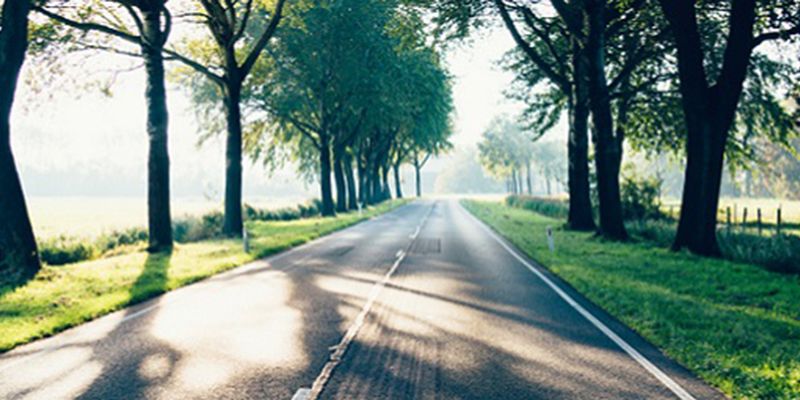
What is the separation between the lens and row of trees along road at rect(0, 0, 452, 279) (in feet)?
37.5

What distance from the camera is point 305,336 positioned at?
6637mm

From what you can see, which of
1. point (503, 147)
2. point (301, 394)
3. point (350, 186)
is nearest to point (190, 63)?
point (301, 394)

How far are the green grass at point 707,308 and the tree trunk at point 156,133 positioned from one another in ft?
36.9

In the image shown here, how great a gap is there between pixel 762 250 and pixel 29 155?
161 m

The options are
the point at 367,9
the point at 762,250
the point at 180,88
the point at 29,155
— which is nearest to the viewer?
the point at 762,250

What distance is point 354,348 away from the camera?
19.9 ft

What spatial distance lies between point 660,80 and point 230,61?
17.0m

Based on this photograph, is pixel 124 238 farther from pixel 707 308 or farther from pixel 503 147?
pixel 503 147

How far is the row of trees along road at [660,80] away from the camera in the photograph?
44.8 feet

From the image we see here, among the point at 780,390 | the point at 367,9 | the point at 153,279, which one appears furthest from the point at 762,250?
the point at 367,9

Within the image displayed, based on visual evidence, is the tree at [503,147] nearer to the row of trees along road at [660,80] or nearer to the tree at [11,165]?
the row of trees along road at [660,80]

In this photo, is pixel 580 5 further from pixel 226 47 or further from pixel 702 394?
pixel 702 394

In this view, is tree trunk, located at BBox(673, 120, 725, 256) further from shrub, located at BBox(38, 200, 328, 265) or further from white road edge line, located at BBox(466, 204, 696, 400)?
shrub, located at BBox(38, 200, 328, 265)

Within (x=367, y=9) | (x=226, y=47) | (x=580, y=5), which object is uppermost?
(x=367, y=9)
